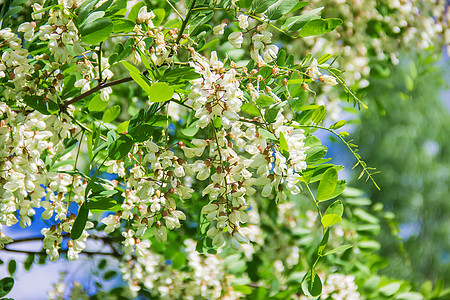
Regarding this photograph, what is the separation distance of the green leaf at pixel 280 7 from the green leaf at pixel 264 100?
0.11m

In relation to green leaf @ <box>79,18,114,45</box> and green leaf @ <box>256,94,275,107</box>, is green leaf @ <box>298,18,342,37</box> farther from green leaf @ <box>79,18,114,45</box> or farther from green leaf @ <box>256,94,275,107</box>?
green leaf @ <box>79,18,114,45</box>

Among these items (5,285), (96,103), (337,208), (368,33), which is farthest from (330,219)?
(368,33)

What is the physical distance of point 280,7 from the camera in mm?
532

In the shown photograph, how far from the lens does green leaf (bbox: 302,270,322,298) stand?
Answer: 1.66ft

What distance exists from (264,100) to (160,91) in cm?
12

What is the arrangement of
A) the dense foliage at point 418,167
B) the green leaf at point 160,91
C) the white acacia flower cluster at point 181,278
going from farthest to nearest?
the dense foliage at point 418,167
the white acacia flower cluster at point 181,278
the green leaf at point 160,91

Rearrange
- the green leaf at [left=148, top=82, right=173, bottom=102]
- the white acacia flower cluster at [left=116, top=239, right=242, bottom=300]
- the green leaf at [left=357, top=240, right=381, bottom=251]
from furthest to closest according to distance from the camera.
Result: the green leaf at [left=357, top=240, right=381, bottom=251]
the white acacia flower cluster at [left=116, top=239, right=242, bottom=300]
the green leaf at [left=148, top=82, right=173, bottom=102]

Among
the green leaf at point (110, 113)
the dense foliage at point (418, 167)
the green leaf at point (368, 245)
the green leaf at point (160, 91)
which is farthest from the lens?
the dense foliage at point (418, 167)

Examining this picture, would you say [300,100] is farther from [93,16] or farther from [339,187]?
[93,16]

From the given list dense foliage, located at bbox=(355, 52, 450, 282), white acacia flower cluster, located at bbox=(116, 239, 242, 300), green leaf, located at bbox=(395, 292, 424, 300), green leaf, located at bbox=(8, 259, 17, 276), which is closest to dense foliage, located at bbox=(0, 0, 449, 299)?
green leaf, located at bbox=(8, 259, 17, 276)

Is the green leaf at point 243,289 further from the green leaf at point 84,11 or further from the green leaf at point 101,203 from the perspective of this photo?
the green leaf at point 84,11

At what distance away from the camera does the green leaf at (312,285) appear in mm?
507

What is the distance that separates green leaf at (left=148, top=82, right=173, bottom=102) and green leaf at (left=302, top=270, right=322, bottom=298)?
0.26m

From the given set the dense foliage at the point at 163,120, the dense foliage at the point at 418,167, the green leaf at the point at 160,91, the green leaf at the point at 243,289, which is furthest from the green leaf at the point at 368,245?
the dense foliage at the point at 418,167
